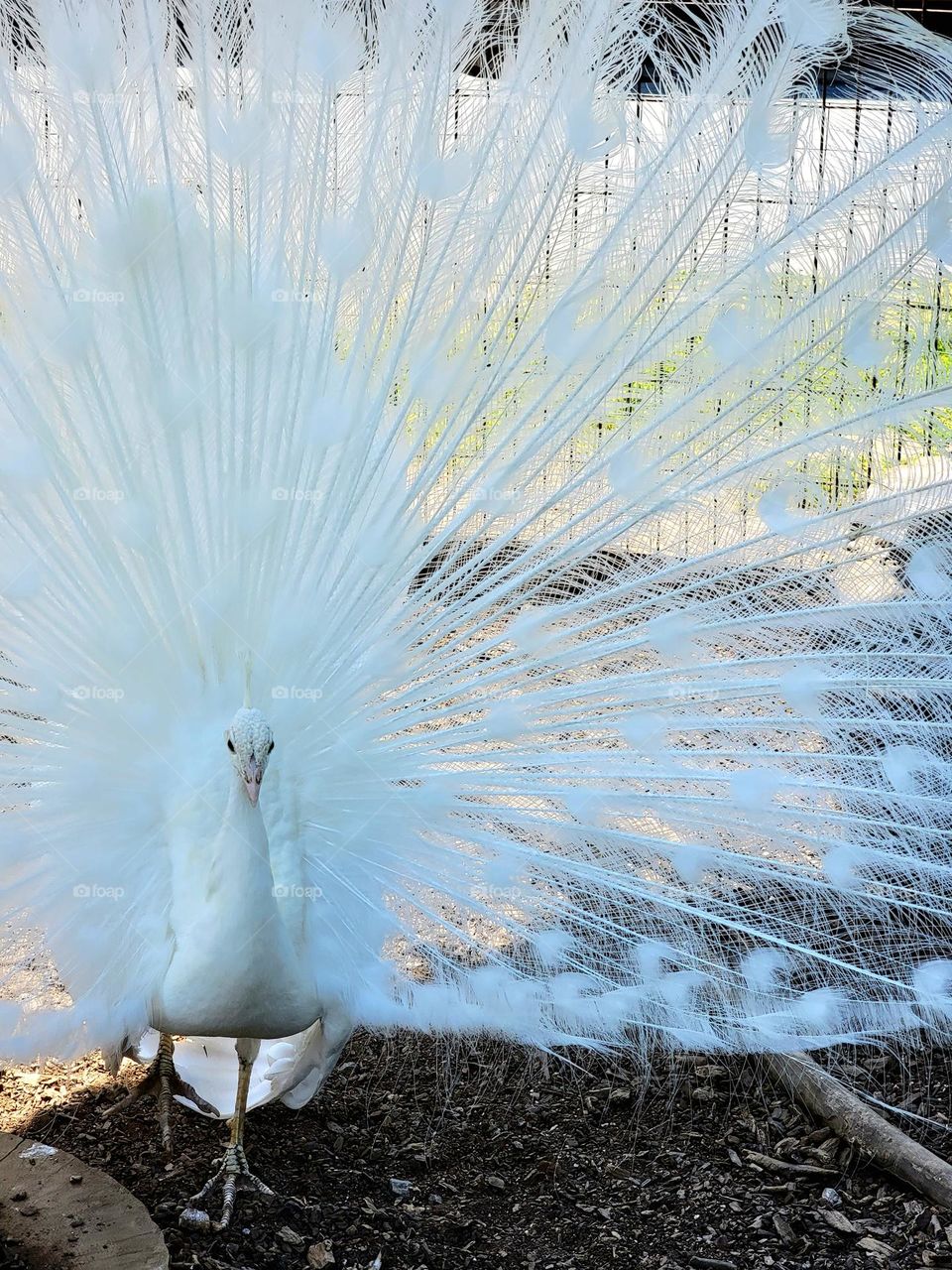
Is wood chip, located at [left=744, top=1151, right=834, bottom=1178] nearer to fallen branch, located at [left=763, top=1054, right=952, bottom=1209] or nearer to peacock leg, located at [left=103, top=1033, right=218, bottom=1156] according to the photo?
fallen branch, located at [left=763, top=1054, right=952, bottom=1209]

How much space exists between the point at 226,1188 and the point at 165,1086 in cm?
40

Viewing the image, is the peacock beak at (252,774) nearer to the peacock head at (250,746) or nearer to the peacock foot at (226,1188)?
the peacock head at (250,746)

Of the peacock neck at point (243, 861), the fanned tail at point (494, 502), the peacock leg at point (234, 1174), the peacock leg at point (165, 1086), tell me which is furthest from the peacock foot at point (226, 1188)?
the peacock neck at point (243, 861)

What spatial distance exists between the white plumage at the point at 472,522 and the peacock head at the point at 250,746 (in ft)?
0.51

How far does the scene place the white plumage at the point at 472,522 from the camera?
2.94 metres

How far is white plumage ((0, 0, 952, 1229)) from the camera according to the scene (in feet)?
9.64

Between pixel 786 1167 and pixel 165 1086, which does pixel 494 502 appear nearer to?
pixel 165 1086

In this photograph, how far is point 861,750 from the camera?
11.3 ft

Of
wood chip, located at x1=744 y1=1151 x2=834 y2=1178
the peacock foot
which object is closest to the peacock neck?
the peacock foot

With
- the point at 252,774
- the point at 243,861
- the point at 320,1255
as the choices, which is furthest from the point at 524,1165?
the point at 252,774

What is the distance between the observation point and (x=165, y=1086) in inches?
141

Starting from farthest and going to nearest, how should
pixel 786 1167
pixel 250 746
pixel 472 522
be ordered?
pixel 786 1167
pixel 472 522
pixel 250 746

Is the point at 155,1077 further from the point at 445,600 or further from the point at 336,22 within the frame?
the point at 336,22

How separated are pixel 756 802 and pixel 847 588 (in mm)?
603
